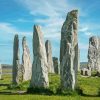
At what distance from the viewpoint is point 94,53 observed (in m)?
63.0

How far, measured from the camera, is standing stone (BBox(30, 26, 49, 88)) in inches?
1388

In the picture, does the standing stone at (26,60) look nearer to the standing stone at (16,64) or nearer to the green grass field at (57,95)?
the standing stone at (16,64)

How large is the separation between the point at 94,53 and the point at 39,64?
28339mm

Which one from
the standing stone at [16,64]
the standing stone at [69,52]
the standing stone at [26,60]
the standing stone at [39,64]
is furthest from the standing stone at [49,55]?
the standing stone at [69,52]

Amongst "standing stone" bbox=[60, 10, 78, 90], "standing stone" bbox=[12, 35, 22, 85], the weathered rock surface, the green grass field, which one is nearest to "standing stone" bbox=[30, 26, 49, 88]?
the green grass field

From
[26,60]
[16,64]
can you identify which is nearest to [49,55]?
[26,60]

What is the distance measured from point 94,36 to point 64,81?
101ft

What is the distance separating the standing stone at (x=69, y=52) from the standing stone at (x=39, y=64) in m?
1.83

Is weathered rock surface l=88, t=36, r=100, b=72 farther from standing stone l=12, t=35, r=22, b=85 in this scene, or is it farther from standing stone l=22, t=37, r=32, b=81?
standing stone l=12, t=35, r=22, b=85

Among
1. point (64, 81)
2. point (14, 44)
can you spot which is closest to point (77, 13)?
point (64, 81)

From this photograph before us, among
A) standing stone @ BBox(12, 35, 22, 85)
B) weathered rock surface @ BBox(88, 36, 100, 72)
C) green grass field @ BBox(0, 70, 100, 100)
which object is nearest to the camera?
green grass field @ BBox(0, 70, 100, 100)

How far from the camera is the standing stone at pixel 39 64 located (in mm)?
35250

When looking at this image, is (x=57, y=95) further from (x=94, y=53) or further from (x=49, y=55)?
(x=94, y=53)

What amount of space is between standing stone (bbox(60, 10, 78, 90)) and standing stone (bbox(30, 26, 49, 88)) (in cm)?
183
